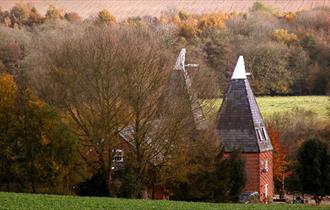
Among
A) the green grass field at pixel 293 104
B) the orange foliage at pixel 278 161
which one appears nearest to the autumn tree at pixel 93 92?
the orange foliage at pixel 278 161

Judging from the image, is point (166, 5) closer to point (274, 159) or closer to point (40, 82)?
point (274, 159)

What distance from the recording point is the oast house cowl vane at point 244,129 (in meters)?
51.0

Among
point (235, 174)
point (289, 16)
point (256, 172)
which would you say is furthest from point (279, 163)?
point (289, 16)

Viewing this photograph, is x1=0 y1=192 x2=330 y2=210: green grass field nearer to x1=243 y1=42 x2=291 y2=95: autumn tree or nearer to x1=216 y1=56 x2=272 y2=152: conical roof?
x1=216 y1=56 x2=272 y2=152: conical roof

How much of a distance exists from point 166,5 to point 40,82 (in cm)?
8875

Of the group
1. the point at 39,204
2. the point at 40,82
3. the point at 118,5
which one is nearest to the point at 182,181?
Answer: the point at 40,82

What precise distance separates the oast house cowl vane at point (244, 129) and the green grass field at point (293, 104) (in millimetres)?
25143

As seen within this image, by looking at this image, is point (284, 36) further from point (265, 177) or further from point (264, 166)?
point (264, 166)

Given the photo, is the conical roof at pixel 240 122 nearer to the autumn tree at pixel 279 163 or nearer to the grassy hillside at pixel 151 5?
the autumn tree at pixel 279 163

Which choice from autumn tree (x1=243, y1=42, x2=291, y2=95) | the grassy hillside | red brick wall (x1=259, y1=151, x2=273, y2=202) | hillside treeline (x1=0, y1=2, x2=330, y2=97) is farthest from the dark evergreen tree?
the grassy hillside

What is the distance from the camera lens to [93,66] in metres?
48.1

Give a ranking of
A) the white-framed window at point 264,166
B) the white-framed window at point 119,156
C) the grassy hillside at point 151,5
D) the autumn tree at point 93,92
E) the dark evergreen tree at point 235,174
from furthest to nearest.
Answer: the grassy hillside at point 151,5, the white-framed window at point 264,166, the white-framed window at point 119,156, the dark evergreen tree at point 235,174, the autumn tree at point 93,92

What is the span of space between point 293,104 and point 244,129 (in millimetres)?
37826

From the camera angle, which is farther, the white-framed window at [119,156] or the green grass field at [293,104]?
the green grass field at [293,104]
